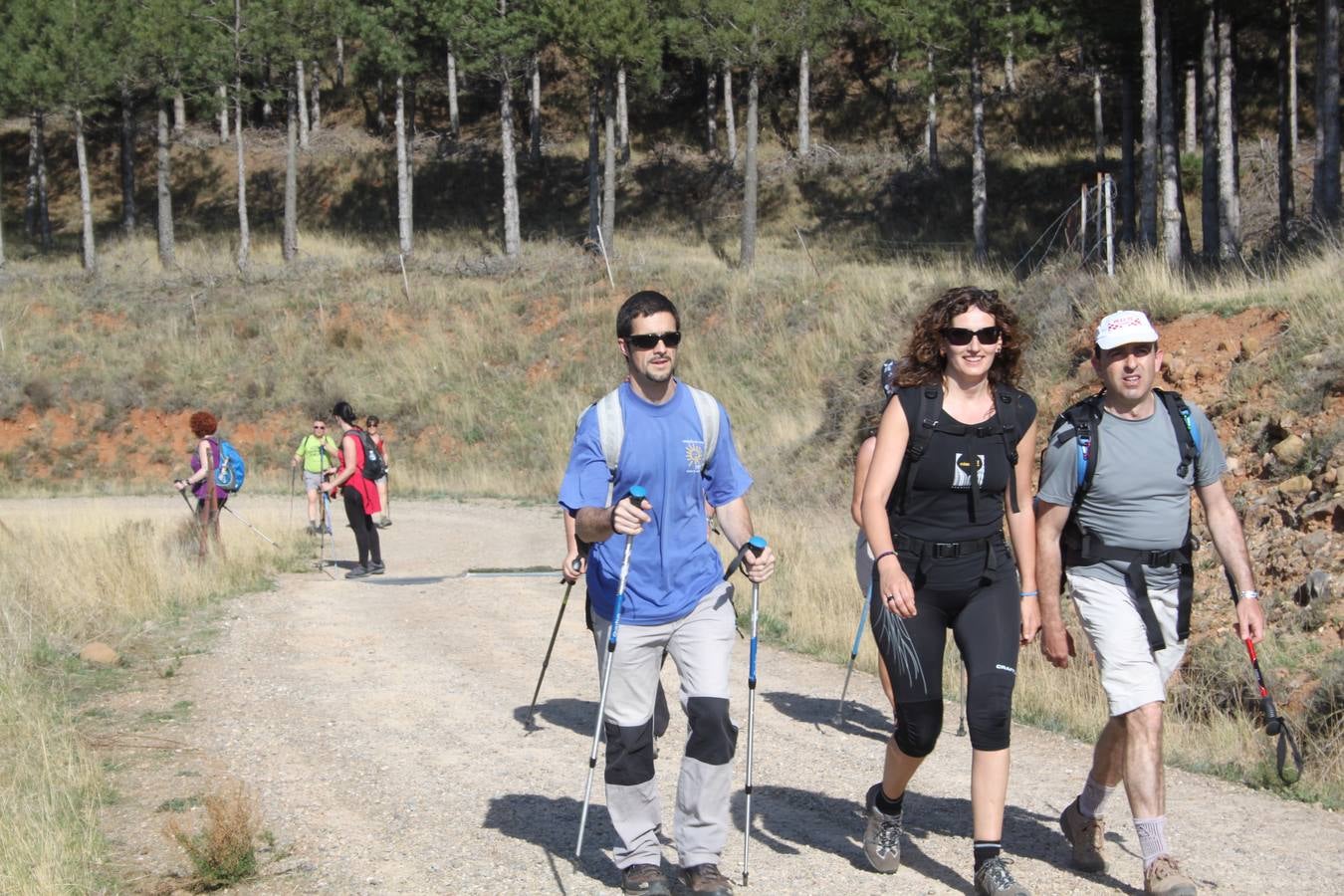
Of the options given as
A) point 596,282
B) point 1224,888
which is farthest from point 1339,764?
point 596,282

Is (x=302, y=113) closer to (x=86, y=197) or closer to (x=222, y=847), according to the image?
(x=86, y=197)

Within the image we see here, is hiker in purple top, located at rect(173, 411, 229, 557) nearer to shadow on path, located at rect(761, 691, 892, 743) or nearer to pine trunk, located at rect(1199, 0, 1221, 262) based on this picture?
shadow on path, located at rect(761, 691, 892, 743)

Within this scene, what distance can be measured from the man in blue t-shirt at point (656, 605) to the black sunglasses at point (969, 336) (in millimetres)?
981

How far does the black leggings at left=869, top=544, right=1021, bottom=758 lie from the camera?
4699 mm

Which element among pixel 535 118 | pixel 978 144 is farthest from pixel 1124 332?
pixel 535 118

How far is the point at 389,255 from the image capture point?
41219mm

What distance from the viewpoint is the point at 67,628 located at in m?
10.6

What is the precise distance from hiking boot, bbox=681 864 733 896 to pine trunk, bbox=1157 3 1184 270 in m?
14.6

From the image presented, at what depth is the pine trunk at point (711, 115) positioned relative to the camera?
2062 inches

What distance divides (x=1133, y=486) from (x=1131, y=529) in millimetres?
158

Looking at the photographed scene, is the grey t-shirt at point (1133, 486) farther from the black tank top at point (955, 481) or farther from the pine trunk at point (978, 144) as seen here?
the pine trunk at point (978, 144)

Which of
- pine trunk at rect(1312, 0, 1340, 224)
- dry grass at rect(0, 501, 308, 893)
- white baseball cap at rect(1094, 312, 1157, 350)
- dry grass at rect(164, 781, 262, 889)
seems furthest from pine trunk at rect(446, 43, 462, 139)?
white baseball cap at rect(1094, 312, 1157, 350)

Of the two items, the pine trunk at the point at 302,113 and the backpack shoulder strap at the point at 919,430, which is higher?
the pine trunk at the point at 302,113

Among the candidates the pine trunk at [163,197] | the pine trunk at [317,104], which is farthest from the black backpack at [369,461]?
the pine trunk at [317,104]
